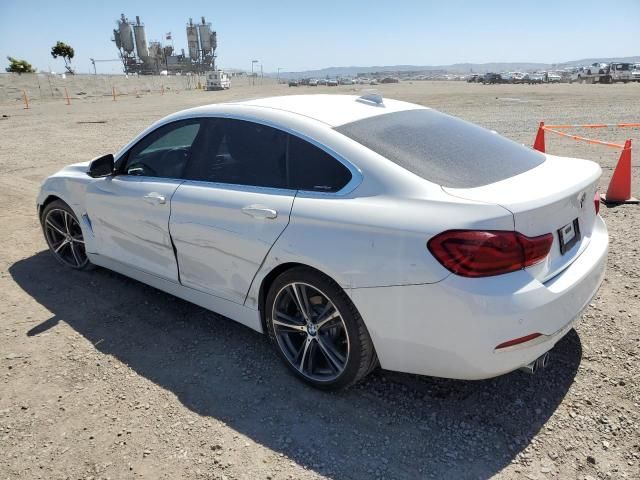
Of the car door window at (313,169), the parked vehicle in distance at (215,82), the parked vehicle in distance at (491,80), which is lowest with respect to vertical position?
the car door window at (313,169)

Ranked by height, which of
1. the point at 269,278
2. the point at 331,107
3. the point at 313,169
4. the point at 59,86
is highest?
the point at 59,86

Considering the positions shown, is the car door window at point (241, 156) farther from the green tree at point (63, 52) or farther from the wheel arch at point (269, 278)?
the green tree at point (63, 52)

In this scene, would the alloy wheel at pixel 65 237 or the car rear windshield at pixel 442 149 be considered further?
the alloy wheel at pixel 65 237

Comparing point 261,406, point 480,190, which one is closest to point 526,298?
point 480,190

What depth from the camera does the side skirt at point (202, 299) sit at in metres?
3.12

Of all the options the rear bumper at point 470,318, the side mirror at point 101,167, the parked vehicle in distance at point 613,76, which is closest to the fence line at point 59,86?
the side mirror at point 101,167

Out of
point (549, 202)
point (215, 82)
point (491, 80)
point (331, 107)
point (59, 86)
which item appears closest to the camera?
point (549, 202)

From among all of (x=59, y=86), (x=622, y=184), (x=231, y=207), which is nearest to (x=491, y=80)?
(x=59, y=86)

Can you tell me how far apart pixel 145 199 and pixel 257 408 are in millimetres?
1755

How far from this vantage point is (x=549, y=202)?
2.35 meters

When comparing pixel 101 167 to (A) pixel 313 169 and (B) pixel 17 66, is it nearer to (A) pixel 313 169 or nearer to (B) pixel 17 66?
(A) pixel 313 169

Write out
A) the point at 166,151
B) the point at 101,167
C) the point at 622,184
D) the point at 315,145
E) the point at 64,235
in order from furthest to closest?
the point at 622,184
the point at 64,235
the point at 101,167
the point at 166,151
the point at 315,145

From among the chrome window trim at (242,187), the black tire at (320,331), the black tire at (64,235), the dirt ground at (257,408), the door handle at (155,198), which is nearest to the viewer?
the dirt ground at (257,408)

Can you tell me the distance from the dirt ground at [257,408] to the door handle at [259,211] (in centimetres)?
105
